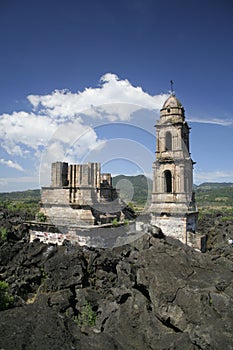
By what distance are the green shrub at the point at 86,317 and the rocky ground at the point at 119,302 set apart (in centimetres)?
4

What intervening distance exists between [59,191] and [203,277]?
47.1ft

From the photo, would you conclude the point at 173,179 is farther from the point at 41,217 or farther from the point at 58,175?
the point at 41,217

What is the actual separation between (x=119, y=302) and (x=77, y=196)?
13.0 meters

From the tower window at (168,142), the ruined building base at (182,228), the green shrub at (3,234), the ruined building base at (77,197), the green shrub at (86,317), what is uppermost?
the tower window at (168,142)

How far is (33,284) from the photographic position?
16.5 m

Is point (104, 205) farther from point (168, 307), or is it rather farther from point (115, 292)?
point (168, 307)

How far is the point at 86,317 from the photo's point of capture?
1059cm

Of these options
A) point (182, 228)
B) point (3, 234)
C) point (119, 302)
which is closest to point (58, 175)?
point (3, 234)

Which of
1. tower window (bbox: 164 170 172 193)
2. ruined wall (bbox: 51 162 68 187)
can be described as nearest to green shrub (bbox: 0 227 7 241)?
ruined wall (bbox: 51 162 68 187)

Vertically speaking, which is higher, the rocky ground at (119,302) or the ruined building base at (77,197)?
the ruined building base at (77,197)

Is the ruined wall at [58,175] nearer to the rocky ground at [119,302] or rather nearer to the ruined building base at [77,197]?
the ruined building base at [77,197]

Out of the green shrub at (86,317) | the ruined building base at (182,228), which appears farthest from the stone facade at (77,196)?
the green shrub at (86,317)

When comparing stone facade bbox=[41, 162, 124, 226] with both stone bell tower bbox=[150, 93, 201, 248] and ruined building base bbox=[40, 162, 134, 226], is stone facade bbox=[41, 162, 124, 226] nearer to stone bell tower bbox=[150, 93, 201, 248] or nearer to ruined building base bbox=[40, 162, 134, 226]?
ruined building base bbox=[40, 162, 134, 226]

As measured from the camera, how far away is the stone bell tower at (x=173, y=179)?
69.8 ft
